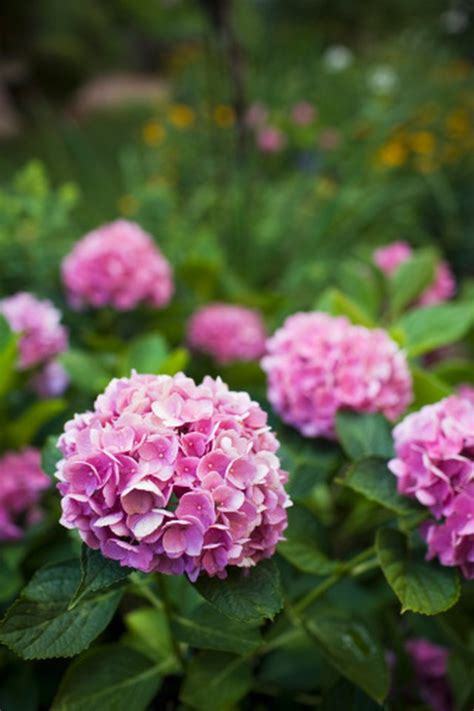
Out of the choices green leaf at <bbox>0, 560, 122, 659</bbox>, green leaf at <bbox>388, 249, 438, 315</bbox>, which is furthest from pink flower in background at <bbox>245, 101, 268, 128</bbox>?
green leaf at <bbox>0, 560, 122, 659</bbox>

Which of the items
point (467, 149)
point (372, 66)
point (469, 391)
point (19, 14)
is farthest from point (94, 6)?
point (469, 391)

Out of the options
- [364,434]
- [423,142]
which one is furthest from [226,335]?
[423,142]

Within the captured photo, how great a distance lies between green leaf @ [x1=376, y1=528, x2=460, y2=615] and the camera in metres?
0.71

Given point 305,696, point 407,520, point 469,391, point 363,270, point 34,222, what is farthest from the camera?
point 363,270

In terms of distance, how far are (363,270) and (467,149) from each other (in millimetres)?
2380

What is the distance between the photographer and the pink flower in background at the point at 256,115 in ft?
13.0

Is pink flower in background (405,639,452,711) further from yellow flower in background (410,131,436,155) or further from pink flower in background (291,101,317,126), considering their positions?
pink flower in background (291,101,317,126)

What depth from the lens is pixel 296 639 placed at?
1005 millimetres

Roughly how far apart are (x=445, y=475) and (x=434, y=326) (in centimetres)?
53

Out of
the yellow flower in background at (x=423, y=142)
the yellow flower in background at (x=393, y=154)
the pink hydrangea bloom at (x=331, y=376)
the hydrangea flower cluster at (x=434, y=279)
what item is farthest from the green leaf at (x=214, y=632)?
the yellow flower in background at (x=423, y=142)

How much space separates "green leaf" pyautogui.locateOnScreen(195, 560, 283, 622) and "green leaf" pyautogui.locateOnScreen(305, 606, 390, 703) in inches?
7.6

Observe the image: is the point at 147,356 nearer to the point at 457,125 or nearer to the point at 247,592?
the point at 247,592

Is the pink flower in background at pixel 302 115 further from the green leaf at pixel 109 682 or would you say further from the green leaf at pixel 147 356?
the green leaf at pixel 109 682

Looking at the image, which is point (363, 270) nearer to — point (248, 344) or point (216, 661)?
point (248, 344)
